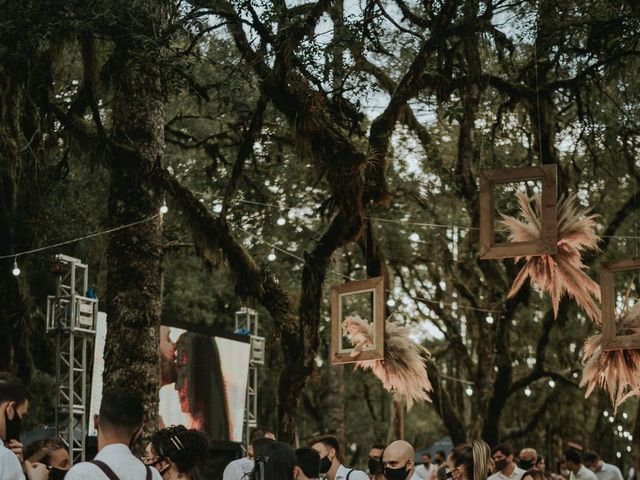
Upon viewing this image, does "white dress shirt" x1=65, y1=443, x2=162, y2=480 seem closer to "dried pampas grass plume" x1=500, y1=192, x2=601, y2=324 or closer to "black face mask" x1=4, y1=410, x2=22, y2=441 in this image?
"black face mask" x1=4, y1=410, x2=22, y2=441

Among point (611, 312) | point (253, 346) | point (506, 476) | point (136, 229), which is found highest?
point (136, 229)

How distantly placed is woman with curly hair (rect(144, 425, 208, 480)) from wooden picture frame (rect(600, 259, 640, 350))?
16.7 ft

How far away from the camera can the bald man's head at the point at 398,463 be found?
7289 millimetres

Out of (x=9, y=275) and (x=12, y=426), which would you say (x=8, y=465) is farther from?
(x=9, y=275)

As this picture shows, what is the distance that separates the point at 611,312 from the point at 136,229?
4.62 meters

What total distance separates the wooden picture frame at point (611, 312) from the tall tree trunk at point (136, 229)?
428 cm

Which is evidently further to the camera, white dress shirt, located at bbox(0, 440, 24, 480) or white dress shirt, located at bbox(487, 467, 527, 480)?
white dress shirt, located at bbox(487, 467, 527, 480)

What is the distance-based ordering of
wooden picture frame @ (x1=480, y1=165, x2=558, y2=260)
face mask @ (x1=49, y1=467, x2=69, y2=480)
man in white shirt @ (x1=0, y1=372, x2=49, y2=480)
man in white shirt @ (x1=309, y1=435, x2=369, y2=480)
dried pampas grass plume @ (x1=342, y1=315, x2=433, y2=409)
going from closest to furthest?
man in white shirt @ (x1=0, y1=372, x2=49, y2=480) < face mask @ (x1=49, y1=467, x2=69, y2=480) < man in white shirt @ (x1=309, y1=435, x2=369, y2=480) < wooden picture frame @ (x1=480, y1=165, x2=558, y2=260) < dried pampas grass plume @ (x1=342, y1=315, x2=433, y2=409)

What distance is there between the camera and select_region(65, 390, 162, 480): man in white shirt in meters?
4.85

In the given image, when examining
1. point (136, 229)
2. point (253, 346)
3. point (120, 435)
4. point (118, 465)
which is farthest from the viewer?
point (253, 346)

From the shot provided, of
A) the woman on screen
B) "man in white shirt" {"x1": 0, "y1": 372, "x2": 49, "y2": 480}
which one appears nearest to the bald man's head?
"man in white shirt" {"x1": 0, "y1": 372, "x2": 49, "y2": 480}

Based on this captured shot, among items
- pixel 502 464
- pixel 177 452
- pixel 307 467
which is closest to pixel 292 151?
pixel 502 464

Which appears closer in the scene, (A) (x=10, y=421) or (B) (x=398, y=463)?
(A) (x=10, y=421)

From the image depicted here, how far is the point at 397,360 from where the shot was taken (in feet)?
38.2
